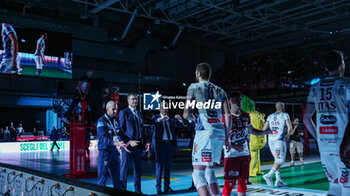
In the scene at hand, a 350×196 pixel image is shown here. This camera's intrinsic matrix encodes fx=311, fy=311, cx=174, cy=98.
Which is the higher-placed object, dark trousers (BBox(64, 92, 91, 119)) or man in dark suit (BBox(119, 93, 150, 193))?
dark trousers (BBox(64, 92, 91, 119))

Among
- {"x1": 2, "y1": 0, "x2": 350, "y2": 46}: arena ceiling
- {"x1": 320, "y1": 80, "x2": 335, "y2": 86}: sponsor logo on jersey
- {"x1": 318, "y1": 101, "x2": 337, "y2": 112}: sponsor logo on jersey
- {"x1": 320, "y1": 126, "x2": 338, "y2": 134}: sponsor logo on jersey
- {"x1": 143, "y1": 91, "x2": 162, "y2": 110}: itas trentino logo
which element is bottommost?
{"x1": 320, "y1": 126, "x2": 338, "y2": 134}: sponsor logo on jersey

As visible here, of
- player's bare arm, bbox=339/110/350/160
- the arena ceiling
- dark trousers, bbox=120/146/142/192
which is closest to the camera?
player's bare arm, bbox=339/110/350/160

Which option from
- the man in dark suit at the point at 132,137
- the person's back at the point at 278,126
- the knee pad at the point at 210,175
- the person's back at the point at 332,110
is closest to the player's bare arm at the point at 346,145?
the person's back at the point at 332,110

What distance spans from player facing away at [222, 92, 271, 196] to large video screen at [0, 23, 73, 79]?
19839 millimetres

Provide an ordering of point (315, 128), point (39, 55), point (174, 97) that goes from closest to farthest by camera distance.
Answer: point (315, 128)
point (174, 97)
point (39, 55)

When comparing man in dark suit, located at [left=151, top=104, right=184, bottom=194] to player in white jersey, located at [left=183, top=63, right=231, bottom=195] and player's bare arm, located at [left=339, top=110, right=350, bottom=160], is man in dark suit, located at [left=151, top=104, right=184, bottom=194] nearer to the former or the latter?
player in white jersey, located at [left=183, top=63, right=231, bottom=195]

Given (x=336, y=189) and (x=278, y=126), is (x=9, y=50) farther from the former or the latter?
(x=336, y=189)

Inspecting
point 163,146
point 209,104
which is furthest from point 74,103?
point 209,104

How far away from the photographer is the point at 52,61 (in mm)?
22375

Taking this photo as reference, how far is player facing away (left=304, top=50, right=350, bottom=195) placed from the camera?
10.3 feet

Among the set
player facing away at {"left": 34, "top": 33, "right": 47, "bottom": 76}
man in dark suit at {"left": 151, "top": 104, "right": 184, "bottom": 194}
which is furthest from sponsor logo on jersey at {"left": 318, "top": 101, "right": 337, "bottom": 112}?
player facing away at {"left": 34, "top": 33, "right": 47, "bottom": 76}

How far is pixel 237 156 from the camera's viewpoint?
4.59 metres

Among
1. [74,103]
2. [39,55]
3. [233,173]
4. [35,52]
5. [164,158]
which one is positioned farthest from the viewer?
[39,55]

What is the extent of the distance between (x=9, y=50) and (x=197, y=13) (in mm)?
13951
